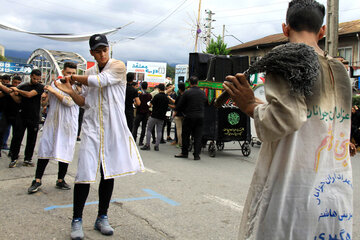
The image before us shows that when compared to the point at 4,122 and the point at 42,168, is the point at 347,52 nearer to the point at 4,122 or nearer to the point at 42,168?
the point at 4,122

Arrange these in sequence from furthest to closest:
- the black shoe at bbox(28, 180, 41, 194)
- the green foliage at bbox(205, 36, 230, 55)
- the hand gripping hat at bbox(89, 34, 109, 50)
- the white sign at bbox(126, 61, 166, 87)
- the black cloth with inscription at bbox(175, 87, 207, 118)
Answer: the green foliage at bbox(205, 36, 230, 55) < the white sign at bbox(126, 61, 166, 87) < the black cloth with inscription at bbox(175, 87, 207, 118) < the black shoe at bbox(28, 180, 41, 194) < the hand gripping hat at bbox(89, 34, 109, 50)

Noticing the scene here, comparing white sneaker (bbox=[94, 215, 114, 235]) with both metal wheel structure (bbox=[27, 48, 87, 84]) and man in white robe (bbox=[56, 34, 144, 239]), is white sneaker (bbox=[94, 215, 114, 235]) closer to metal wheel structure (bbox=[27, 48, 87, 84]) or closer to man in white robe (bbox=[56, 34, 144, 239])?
man in white robe (bbox=[56, 34, 144, 239])

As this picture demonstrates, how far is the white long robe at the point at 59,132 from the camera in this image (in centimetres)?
517

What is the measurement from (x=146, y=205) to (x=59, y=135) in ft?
5.60

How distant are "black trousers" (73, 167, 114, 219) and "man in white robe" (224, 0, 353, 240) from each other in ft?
7.03

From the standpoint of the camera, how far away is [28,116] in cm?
692

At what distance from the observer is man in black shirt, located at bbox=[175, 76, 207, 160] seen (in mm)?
8930

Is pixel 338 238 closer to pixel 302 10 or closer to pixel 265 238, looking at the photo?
pixel 265 238

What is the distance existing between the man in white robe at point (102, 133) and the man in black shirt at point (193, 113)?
5358 millimetres

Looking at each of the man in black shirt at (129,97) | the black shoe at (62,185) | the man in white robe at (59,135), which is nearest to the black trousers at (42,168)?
the man in white robe at (59,135)

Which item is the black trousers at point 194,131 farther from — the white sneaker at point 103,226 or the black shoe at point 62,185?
the white sneaker at point 103,226

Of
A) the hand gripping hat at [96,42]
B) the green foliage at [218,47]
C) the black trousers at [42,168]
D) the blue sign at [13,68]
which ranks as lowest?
the black trousers at [42,168]

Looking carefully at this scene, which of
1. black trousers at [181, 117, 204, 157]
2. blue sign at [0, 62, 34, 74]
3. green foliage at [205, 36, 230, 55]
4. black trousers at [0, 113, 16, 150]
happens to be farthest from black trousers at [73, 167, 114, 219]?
green foliage at [205, 36, 230, 55]

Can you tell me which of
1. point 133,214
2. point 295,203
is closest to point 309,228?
point 295,203
